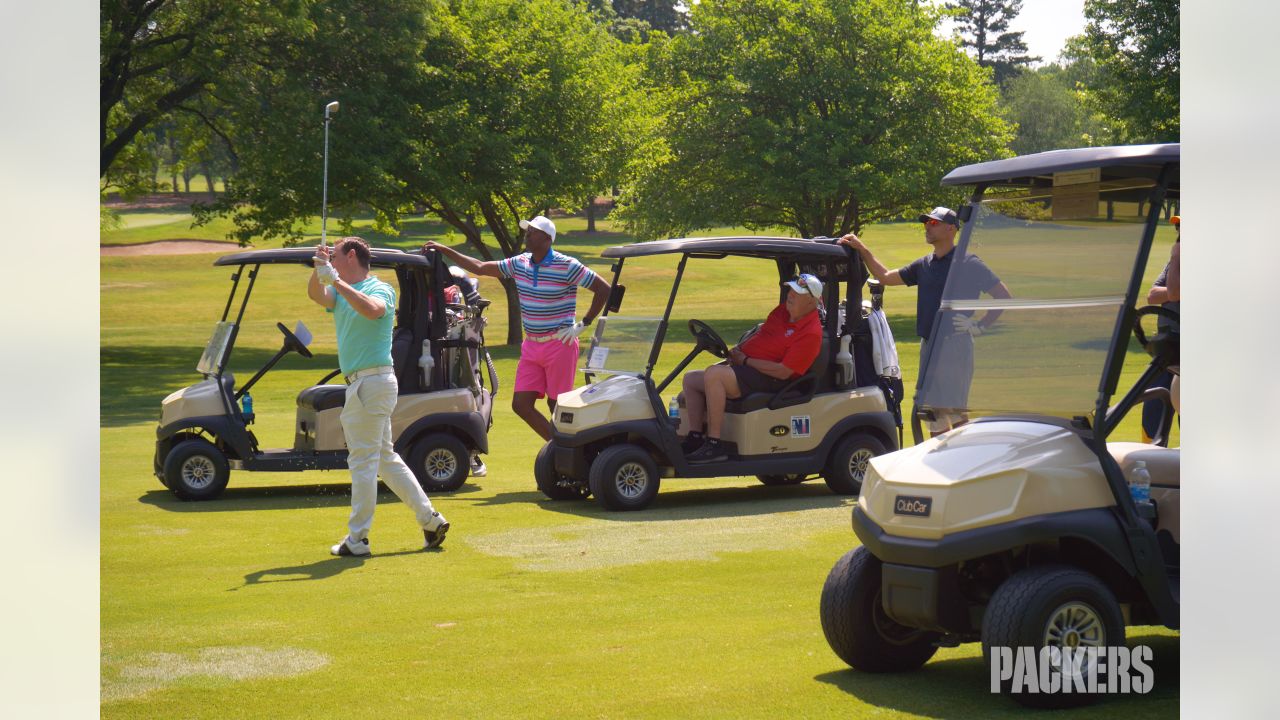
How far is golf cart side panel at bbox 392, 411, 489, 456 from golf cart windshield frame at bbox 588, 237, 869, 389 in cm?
129

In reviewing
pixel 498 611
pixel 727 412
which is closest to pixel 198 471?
pixel 727 412

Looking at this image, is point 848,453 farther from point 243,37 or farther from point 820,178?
point 820,178

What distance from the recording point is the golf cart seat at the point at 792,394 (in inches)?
391

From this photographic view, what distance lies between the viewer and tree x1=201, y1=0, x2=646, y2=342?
26156 mm

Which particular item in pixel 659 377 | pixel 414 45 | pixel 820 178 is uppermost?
pixel 414 45

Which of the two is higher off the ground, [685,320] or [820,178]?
[820,178]

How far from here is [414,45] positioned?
2772cm

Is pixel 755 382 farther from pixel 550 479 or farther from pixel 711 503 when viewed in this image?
pixel 550 479

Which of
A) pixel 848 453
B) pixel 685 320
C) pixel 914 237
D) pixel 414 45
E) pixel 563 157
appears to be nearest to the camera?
pixel 848 453

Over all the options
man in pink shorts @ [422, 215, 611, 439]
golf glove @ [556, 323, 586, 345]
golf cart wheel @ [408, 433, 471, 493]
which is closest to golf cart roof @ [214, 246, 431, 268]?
man in pink shorts @ [422, 215, 611, 439]

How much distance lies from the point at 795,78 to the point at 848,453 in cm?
2712


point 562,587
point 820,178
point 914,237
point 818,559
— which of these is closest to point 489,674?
point 562,587

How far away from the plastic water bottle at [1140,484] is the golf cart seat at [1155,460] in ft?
0.28

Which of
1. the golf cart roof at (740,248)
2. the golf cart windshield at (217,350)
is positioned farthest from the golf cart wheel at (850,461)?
the golf cart windshield at (217,350)
